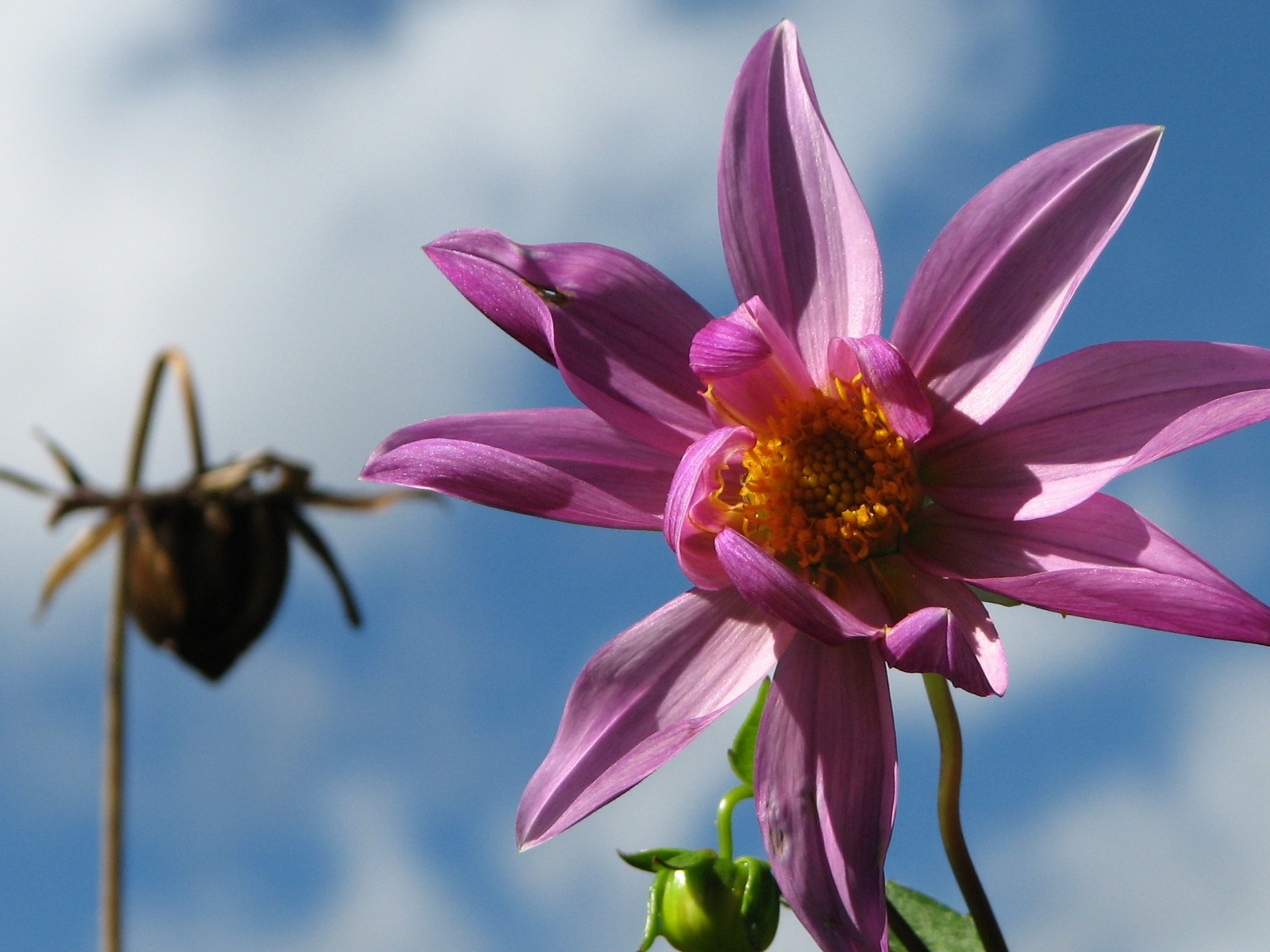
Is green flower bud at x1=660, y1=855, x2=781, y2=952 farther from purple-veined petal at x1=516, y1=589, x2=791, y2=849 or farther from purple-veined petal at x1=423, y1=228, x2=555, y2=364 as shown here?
purple-veined petal at x1=423, y1=228, x2=555, y2=364

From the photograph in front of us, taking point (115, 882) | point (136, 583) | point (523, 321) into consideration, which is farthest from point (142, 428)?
Answer: point (523, 321)

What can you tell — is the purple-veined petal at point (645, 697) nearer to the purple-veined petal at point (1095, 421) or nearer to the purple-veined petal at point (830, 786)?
the purple-veined petal at point (830, 786)

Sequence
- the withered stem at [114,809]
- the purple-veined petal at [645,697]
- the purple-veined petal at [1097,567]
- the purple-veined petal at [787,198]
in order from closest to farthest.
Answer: the purple-veined petal at [1097,567]
the purple-veined petal at [645,697]
the purple-veined petal at [787,198]
the withered stem at [114,809]

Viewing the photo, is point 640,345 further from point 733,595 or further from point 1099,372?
point 1099,372

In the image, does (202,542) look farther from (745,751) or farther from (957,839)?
(957,839)

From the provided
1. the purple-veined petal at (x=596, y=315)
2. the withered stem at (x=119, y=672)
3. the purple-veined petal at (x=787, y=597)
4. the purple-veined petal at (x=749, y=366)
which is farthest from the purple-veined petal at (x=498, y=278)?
the withered stem at (x=119, y=672)

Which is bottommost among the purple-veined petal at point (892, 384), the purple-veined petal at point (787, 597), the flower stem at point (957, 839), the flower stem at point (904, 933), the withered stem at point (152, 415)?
the flower stem at point (904, 933)
